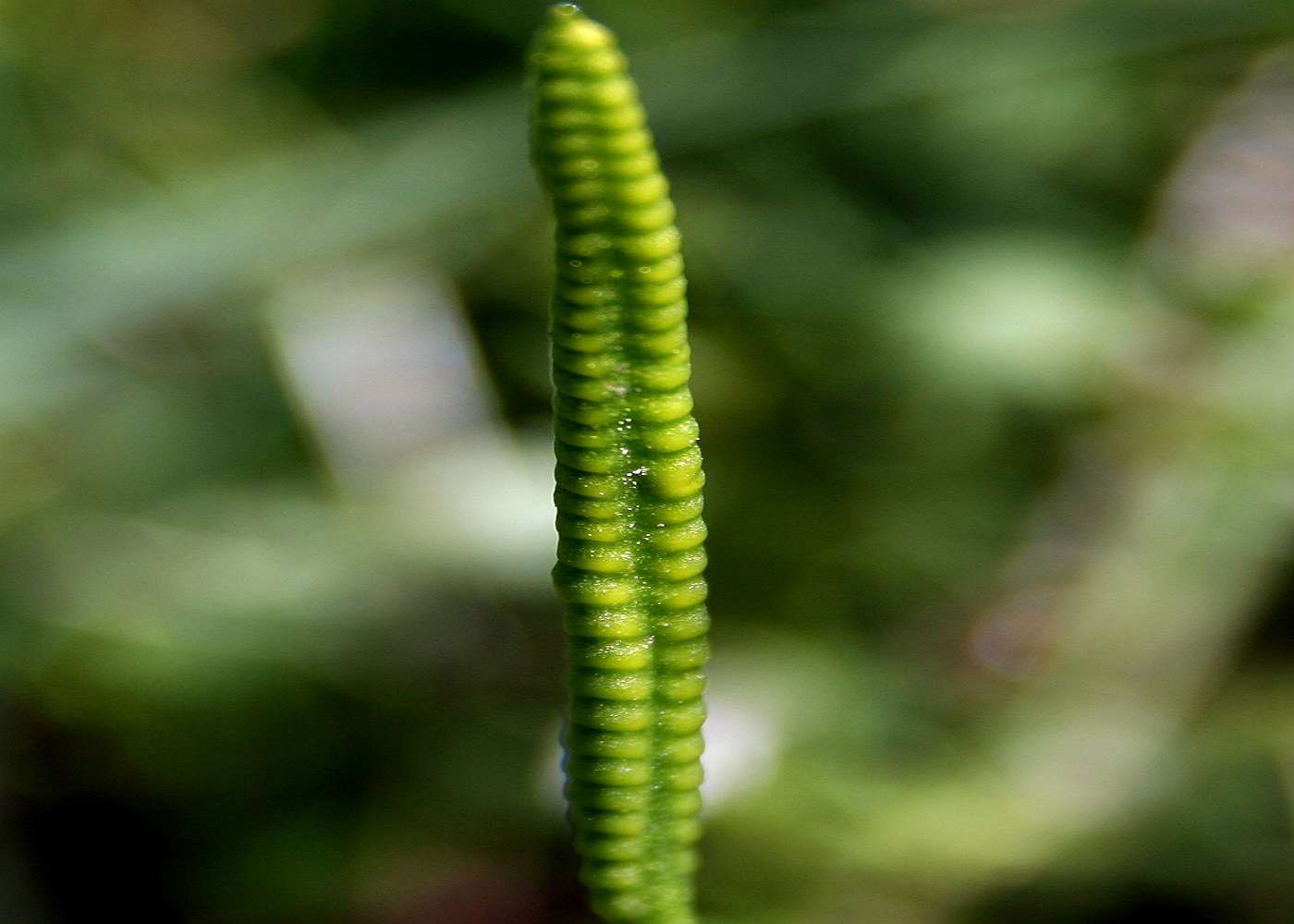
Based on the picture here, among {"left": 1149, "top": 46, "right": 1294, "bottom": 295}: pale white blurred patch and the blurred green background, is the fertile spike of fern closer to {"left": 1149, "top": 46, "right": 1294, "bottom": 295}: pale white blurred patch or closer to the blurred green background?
the blurred green background

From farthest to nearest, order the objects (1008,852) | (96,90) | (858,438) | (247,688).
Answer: (96,90), (858,438), (247,688), (1008,852)

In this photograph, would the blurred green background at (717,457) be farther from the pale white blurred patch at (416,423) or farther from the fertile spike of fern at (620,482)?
the fertile spike of fern at (620,482)

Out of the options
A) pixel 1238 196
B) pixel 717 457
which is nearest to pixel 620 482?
pixel 717 457

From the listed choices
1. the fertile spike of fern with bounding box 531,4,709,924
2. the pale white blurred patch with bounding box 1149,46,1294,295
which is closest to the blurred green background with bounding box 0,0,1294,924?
the pale white blurred patch with bounding box 1149,46,1294,295

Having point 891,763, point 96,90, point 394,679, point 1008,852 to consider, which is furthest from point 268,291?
point 1008,852

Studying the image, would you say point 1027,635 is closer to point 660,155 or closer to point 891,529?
point 891,529

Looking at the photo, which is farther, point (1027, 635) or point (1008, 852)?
point (1027, 635)
